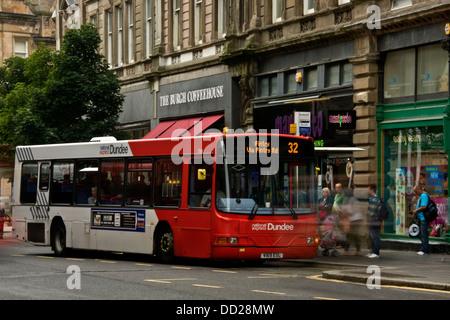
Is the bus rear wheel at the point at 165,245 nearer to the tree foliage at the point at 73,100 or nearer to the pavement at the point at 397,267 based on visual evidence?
the pavement at the point at 397,267

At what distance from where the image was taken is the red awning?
114 feet

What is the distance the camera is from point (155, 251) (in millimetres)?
21312

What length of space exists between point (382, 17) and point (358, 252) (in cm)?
668

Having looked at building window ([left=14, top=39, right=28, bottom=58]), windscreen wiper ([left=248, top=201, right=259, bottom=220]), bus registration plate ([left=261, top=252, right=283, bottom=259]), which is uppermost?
building window ([left=14, top=39, right=28, bottom=58])

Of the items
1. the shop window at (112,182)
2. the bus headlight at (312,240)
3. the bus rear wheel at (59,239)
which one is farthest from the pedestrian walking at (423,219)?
the bus rear wheel at (59,239)

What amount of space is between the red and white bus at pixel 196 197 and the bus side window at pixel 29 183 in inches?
73.0

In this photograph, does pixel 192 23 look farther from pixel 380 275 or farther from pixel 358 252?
pixel 380 275

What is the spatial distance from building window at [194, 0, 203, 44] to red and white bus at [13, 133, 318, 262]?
13.7 metres

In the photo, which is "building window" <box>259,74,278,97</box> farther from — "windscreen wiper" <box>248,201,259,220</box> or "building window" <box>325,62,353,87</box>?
"windscreen wiper" <box>248,201,259,220</box>

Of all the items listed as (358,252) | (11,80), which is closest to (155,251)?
(358,252)

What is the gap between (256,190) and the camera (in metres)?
19.6

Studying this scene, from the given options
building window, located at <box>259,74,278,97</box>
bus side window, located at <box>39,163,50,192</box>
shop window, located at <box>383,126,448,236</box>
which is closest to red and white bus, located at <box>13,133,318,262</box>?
bus side window, located at <box>39,163,50,192</box>

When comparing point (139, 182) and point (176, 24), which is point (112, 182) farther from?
point (176, 24)

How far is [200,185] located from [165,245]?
1922 mm
